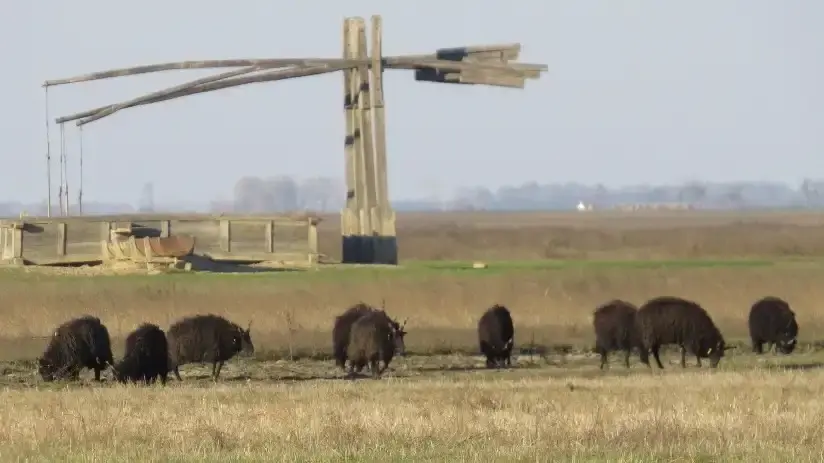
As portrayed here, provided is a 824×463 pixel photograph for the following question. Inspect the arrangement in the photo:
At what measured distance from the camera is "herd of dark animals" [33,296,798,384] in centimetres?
2488

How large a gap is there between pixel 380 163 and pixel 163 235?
18.3 ft

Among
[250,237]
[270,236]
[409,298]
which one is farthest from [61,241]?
[409,298]

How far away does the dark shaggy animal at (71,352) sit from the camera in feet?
82.2

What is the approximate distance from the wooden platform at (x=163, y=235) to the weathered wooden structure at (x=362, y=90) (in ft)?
4.32

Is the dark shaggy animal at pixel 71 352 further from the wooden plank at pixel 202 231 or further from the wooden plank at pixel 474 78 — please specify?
the wooden plank at pixel 474 78

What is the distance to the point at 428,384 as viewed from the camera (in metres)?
22.2

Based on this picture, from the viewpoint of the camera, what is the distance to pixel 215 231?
128ft

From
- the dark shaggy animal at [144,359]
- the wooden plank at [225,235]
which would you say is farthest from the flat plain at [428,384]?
the wooden plank at [225,235]

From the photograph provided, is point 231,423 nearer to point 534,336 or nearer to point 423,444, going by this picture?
point 423,444

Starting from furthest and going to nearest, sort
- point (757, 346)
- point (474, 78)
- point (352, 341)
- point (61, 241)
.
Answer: point (474, 78) < point (61, 241) < point (757, 346) < point (352, 341)

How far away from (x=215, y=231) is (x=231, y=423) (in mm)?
22178

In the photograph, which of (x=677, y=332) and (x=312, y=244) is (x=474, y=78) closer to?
(x=312, y=244)

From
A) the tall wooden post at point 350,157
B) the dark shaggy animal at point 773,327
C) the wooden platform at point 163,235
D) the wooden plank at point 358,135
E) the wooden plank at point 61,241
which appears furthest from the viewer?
the tall wooden post at point 350,157

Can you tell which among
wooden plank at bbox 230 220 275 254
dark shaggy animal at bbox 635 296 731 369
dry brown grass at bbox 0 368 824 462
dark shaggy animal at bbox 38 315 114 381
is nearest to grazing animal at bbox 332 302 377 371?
dark shaggy animal at bbox 38 315 114 381
